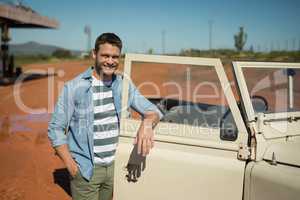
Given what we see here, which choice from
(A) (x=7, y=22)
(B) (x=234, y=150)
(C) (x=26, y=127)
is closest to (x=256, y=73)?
(B) (x=234, y=150)

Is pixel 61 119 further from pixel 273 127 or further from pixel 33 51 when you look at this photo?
pixel 33 51

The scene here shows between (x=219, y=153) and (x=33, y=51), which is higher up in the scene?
(x=33, y=51)

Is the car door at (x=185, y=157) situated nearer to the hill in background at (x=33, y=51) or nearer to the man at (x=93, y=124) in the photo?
the man at (x=93, y=124)

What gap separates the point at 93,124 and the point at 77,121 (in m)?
0.13

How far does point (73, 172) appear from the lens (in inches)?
101

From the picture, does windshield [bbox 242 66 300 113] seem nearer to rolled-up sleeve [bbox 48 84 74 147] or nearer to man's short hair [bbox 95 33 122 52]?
man's short hair [bbox 95 33 122 52]

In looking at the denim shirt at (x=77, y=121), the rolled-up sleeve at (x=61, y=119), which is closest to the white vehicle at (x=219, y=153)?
the denim shirt at (x=77, y=121)

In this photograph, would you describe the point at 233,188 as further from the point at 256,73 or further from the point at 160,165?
the point at 256,73

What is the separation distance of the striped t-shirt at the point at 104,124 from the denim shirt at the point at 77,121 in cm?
5

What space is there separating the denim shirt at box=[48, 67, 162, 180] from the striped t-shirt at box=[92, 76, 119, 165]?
1.8 inches

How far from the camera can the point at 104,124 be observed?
2709mm

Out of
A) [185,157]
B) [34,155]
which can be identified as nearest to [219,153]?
[185,157]

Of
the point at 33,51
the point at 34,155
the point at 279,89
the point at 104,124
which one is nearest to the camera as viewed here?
the point at 104,124

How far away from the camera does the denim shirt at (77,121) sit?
2.57 meters
